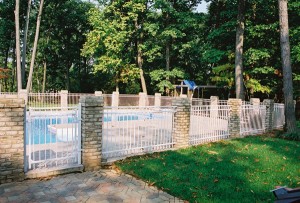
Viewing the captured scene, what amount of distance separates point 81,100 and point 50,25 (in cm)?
3058

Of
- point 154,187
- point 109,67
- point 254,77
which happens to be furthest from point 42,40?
point 154,187

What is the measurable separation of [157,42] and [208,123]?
1881 cm

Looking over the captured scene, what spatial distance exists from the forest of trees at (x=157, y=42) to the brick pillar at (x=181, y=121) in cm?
1083

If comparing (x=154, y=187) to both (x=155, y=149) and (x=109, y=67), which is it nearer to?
(x=155, y=149)

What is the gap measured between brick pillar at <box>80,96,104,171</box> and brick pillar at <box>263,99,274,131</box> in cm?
954

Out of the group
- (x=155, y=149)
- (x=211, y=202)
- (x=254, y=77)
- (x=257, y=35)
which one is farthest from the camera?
(x=254, y=77)

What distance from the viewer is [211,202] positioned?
479 centimetres

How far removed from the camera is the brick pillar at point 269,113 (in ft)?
43.4

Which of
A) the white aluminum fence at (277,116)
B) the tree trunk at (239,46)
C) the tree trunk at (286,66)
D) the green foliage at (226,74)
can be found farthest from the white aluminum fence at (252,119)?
the green foliage at (226,74)

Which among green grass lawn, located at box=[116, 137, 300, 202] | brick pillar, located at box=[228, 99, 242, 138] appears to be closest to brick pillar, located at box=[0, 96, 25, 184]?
green grass lawn, located at box=[116, 137, 300, 202]

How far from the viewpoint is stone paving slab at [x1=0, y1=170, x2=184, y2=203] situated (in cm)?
480

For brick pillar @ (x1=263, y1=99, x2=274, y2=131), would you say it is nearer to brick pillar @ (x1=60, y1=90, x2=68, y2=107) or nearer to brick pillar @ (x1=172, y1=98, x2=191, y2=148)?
brick pillar @ (x1=172, y1=98, x2=191, y2=148)

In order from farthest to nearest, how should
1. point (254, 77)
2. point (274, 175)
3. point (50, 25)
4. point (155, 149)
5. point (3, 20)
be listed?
point (50, 25)
point (3, 20)
point (254, 77)
point (155, 149)
point (274, 175)

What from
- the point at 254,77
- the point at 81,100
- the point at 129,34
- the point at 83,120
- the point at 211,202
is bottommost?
the point at 211,202
